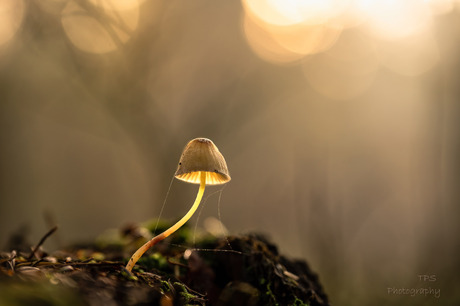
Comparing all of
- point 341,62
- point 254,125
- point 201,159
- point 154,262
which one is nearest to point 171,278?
point 154,262

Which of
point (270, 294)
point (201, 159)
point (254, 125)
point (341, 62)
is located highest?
point (341, 62)

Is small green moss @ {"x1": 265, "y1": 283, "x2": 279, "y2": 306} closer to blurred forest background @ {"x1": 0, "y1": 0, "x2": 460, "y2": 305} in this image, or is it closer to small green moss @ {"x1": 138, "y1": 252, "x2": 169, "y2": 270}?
small green moss @ {"x1": 138, "y1": 252, "x2": 169, "y2": 270}

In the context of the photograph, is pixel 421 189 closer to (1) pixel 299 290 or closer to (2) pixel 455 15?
(2) pixel 455 15

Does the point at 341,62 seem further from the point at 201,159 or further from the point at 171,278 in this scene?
the point at 171,278

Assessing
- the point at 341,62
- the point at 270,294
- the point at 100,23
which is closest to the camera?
the point at 270,294

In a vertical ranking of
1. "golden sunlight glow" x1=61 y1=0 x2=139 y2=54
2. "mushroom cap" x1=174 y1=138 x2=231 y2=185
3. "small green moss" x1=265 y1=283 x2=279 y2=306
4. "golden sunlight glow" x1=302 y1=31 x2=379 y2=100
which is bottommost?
"small green moss" x1=265 y1=283 x2=279 y2=306

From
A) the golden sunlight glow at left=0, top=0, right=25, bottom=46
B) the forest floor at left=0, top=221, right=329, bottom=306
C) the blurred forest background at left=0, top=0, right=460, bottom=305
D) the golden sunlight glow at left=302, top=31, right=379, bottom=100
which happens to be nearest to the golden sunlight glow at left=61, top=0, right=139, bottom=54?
the blurred forest background at left=0, top=0, right=460, bottom=305
